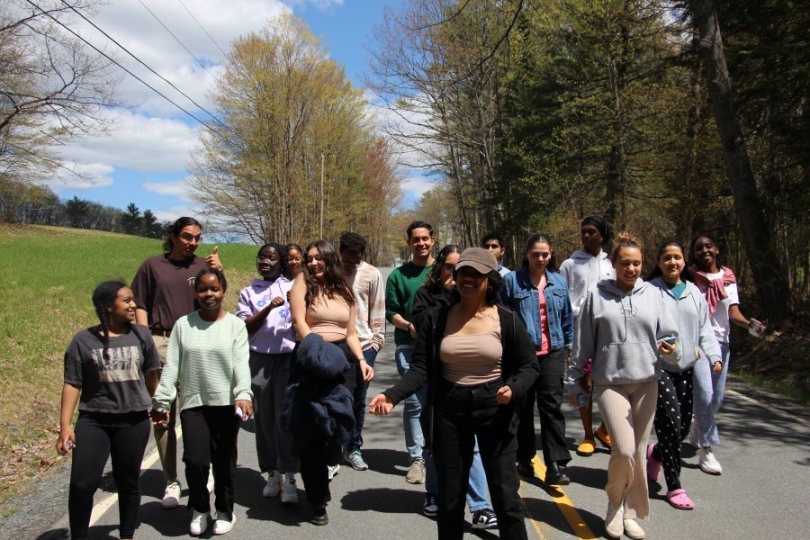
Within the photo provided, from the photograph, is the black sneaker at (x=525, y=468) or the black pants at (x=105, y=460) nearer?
the black pants at (x=105, y=460)

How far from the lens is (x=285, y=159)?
110 ft

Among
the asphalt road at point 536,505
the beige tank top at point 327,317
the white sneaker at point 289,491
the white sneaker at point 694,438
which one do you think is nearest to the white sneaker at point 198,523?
the asphalt road at point 536,505

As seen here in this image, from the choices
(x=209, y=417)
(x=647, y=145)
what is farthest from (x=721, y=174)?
(x=209, y=417)

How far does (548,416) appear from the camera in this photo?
5148 mm

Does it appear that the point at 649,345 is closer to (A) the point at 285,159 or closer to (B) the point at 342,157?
(A) the point at 285,159

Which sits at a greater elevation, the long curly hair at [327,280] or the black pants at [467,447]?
the long curly hair at [327,280]

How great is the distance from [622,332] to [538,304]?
1161mm

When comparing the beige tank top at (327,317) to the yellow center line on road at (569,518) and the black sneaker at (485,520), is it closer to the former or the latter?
the black sneaker at (485,520)

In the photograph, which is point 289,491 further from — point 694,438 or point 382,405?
point 694,438

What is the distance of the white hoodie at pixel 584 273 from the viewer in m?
6.04

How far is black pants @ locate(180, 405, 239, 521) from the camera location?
4102mm

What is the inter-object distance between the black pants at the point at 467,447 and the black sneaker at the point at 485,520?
0.76 metres

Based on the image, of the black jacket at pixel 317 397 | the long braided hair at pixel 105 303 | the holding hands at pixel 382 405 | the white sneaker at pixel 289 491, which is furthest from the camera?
the white sneaker at pixel 289 491

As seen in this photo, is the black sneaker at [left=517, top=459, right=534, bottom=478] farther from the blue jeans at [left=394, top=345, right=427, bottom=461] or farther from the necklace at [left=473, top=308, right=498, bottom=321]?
the necklace at [left=473, top=308, right=498, bottom=321]
